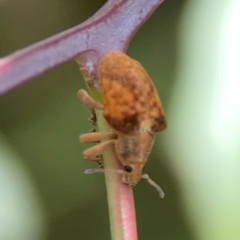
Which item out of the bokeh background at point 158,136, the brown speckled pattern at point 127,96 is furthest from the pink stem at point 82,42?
the bokeh background at point 158,136

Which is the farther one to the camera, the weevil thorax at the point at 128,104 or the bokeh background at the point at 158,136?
the bokeh background at the point at 158,136

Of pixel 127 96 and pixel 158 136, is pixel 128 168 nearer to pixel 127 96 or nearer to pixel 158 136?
pixel 127 96

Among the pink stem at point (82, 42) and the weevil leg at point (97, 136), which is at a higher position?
the pink stem at point (82, 42)

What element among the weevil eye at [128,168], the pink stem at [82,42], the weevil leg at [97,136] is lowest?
the weevil eye at [128,168]

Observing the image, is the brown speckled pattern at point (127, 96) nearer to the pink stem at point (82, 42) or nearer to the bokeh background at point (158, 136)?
the pink stem at point (82, 42)

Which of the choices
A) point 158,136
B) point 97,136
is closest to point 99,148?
point 97,136

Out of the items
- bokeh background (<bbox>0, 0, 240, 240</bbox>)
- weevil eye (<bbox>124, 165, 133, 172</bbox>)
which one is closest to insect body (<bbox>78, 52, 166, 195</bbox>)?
weevil eye (<bbox>124, 165, 133, 172</bbox>)

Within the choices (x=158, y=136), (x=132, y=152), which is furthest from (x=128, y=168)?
(x=158, y=136)

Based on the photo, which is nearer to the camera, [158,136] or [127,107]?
[127,107]

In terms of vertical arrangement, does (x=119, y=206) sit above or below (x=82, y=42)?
below
